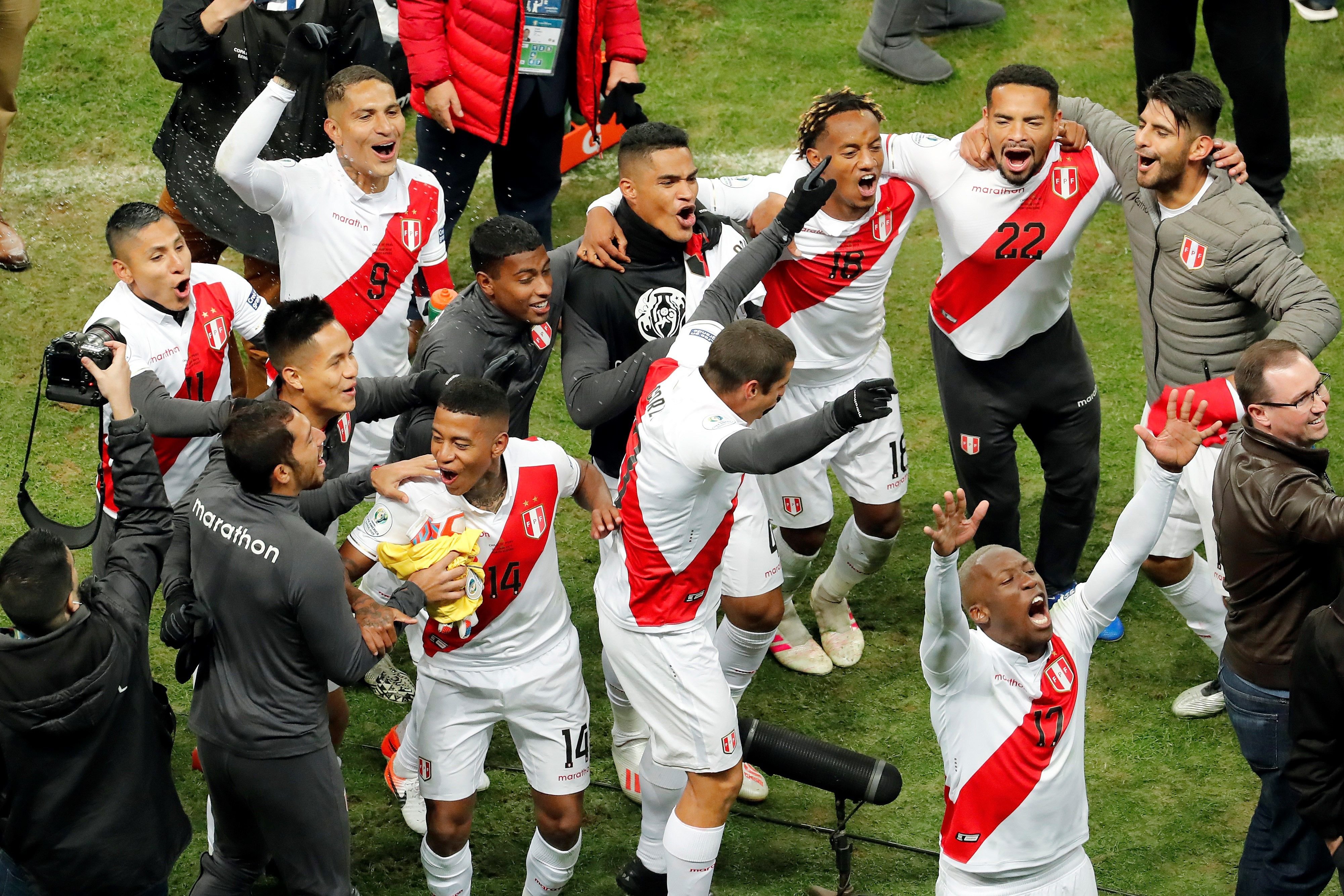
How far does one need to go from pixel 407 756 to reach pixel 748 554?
1361 millimetres

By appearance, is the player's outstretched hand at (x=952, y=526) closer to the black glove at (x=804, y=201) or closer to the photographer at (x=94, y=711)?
the black glove at (x=804, y=201)

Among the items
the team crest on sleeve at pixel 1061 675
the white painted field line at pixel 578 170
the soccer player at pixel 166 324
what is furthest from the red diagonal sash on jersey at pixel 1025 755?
the white painted field line at pixel 578 170

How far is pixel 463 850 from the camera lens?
5016 millimetres

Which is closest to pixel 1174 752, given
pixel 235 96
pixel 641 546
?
pixel 641 546

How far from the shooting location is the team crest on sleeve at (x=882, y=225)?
6.10 meters

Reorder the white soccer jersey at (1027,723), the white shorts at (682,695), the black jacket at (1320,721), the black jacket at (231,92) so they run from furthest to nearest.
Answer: the black jacket at (231,92) < the white shorts at (682,695) < the white soccer jersey at (1027,723) < the black jacket at (1320,721)

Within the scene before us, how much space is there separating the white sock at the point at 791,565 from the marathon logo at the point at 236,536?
250 cm

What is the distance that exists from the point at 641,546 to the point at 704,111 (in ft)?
17.4

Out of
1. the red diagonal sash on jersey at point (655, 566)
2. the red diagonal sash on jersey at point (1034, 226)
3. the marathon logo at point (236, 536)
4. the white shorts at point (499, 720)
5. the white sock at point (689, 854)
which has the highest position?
the red diagonal sash on jersey at point (1034, 226)

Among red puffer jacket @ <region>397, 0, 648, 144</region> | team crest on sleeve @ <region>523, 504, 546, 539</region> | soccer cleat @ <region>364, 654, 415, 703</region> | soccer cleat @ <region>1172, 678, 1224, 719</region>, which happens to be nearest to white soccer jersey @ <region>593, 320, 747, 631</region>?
team crest on sleeve @ <region>523, 504, 546, 539</region>

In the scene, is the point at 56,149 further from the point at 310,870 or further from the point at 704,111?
the point at 310,870

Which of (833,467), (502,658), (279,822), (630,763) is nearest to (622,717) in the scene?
(630,763)

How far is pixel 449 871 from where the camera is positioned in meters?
5.02

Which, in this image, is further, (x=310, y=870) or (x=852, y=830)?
(x=852, y=830)
